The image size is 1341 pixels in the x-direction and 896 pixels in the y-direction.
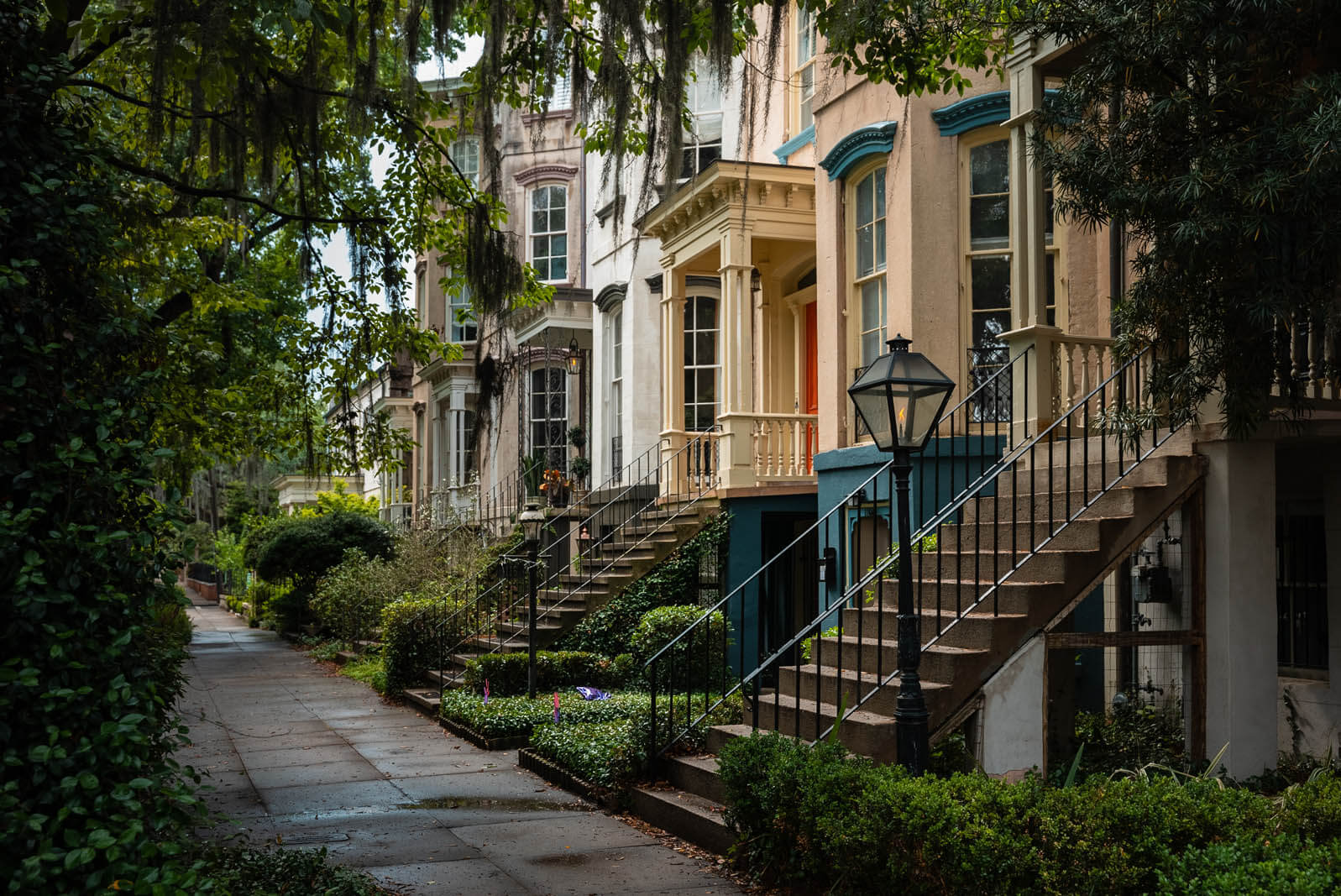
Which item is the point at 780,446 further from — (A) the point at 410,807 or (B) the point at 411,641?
(A) the point at 410,807

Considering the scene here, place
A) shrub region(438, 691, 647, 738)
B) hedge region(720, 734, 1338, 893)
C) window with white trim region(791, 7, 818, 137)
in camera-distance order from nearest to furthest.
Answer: hedge region(720, 734, 1338, 893)
shrub region(438, 691, 647, 738)
window with white trim region(791, 7, 818, 137)

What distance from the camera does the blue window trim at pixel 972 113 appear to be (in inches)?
485

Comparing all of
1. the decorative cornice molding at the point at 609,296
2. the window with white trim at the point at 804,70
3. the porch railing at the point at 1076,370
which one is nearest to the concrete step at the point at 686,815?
the porch railing at the point at 1076,370

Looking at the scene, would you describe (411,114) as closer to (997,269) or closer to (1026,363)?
(1026,363)

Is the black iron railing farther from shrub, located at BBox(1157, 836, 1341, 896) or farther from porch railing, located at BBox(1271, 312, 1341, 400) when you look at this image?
shrub, located at BBox(1157, 836, 1341, 896)

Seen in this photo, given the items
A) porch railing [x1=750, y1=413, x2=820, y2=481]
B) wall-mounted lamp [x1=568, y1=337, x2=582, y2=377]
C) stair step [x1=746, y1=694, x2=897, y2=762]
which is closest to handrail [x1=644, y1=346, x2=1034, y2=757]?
stair step [x1=746, y1=694, x2=897, y2=762]

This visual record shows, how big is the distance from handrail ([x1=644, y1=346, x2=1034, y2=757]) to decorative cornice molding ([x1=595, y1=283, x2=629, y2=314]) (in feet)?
20.5

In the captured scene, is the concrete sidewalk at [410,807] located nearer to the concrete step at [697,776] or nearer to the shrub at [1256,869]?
the concrete step at [697,776]

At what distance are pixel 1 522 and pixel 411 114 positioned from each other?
4942mm

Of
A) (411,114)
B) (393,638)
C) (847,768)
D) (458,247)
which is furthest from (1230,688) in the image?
(393,638)

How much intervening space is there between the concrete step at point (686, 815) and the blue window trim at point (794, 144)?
998 centimetres

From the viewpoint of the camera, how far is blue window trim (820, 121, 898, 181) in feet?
42.5

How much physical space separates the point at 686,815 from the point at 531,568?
5592 mm

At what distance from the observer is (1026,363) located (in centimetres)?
1002
